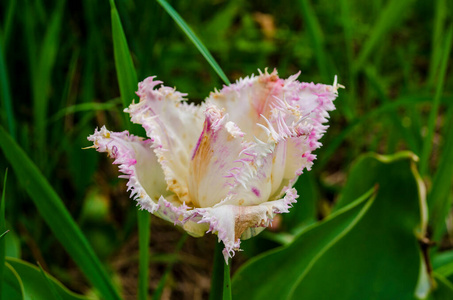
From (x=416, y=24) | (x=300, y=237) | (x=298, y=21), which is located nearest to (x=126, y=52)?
(x=300, y=237)

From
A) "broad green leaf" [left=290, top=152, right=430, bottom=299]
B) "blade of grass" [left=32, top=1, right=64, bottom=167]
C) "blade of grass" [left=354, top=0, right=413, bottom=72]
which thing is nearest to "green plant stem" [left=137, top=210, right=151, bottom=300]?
"broad green leaf" [left=290, top=152, right=430, bottom=299]

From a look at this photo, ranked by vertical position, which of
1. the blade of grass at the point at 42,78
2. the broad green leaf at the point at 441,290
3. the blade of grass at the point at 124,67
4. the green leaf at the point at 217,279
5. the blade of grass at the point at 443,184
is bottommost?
the broad green leaf at the point at 441,290

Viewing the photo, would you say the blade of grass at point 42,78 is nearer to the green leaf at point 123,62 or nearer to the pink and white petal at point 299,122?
the green leaf at point 123,62

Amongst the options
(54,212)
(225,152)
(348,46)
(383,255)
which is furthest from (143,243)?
(348,46)

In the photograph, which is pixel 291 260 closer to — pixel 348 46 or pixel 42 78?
pixel 42 78

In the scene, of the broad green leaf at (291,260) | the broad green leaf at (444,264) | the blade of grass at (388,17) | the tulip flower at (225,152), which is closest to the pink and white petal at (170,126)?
the tulip flower at (225,152)

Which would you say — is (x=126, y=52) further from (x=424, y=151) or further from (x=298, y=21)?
(x=298, y=21)
